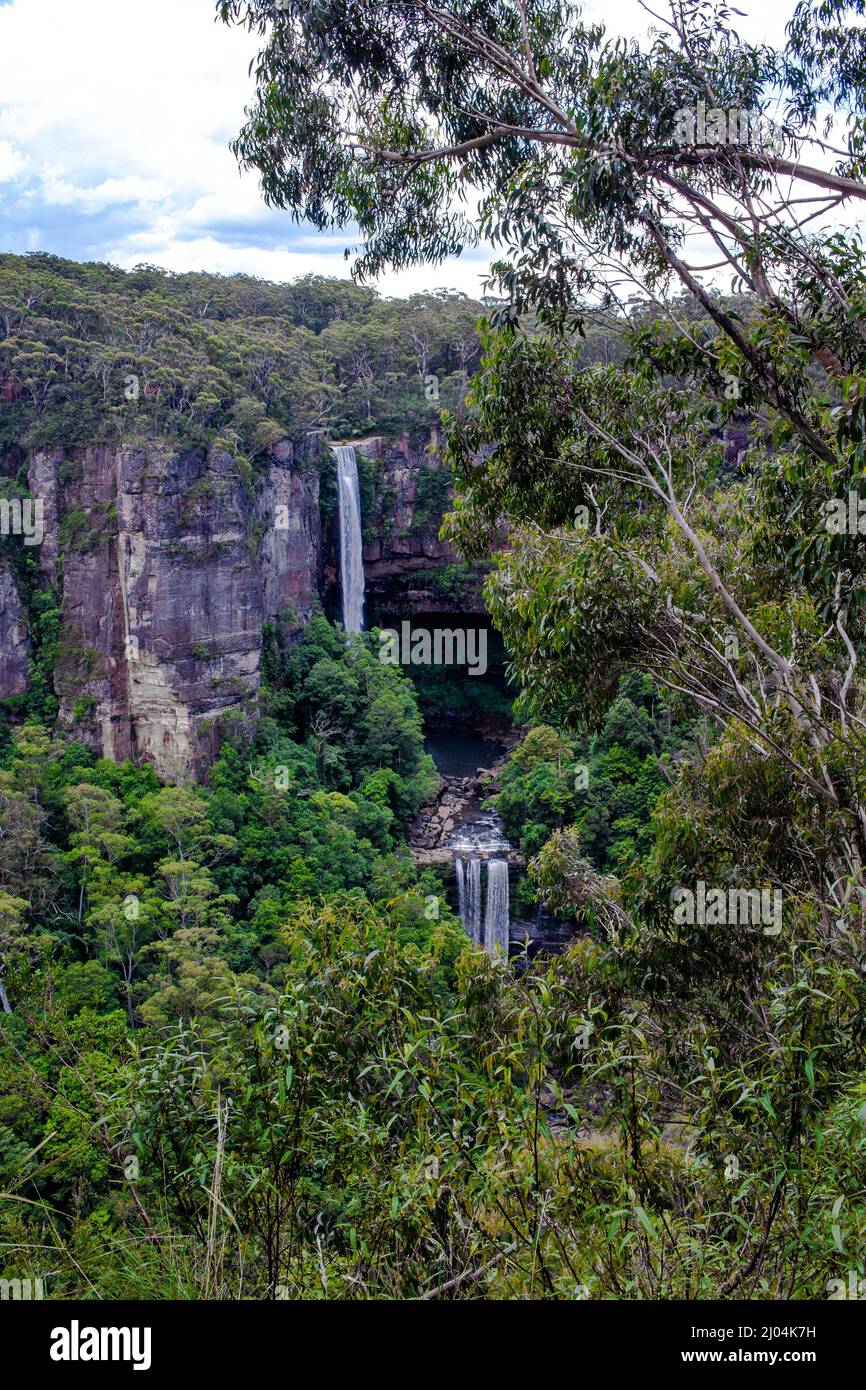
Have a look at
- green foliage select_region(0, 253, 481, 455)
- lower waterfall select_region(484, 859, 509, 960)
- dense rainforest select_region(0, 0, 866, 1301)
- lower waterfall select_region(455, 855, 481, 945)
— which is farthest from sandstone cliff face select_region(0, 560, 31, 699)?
dense rainforest select_region(0, 0, 866, 1301)

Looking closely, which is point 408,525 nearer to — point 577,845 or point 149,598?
point 149,598

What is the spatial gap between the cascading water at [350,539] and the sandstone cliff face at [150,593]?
17.7ft

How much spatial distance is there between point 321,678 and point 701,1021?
17.0 m

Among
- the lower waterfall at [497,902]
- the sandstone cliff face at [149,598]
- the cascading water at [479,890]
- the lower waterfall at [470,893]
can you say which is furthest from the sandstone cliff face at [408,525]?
the lower waterfall at [497,902]

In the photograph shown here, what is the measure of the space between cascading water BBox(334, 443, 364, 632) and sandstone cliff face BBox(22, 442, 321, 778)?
17.7 feet

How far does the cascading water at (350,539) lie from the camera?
24.5 meters

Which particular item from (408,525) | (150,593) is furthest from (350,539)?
(150,593)

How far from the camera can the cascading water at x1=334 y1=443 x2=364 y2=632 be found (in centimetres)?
2453

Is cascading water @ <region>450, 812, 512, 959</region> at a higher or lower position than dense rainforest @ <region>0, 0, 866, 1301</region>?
lower

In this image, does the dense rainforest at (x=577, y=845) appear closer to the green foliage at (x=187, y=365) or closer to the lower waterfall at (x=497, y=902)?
the lower waterfall at (x=497, y=902)

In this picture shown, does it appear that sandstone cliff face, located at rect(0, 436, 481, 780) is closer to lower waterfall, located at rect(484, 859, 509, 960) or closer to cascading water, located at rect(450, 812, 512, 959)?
cascading water, located at rect(450, 812, 512, 959)

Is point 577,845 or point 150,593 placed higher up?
point 150,593

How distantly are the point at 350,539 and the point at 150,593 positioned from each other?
26.1 ft

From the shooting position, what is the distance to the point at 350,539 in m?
24.9
